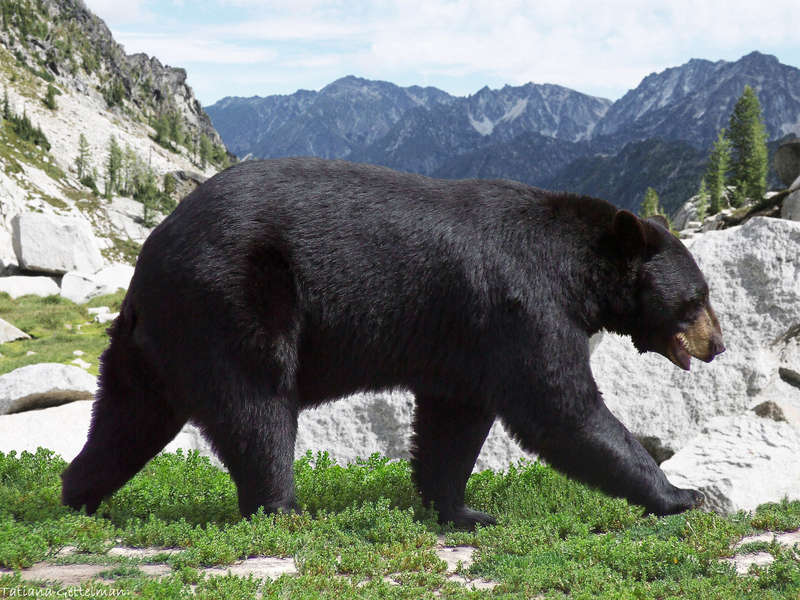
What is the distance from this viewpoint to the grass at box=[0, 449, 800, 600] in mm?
4543

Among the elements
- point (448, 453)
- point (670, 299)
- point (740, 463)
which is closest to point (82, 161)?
point (448, 453)

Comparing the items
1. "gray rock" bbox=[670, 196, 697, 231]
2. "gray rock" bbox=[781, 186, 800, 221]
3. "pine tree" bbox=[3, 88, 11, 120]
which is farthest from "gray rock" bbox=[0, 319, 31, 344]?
"pine tree" bbox=[3, 88, 11, 120]

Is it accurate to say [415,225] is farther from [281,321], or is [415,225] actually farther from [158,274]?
[158,274]

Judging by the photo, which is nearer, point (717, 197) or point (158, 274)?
point (158, 274)

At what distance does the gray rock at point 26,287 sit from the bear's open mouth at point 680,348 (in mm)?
33107

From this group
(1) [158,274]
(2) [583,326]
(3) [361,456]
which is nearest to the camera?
(1) [158,274]

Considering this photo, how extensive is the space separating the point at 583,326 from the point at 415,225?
5.22ft

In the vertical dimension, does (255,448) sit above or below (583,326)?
below

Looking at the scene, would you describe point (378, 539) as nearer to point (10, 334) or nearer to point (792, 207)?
point (792, 207)

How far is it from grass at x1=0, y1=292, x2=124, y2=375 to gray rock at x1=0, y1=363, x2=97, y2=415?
7389mm

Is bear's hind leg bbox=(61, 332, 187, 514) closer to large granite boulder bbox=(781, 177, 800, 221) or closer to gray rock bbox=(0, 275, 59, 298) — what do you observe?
Result: large granite boulder bbox=(781, 177, 800, 221)

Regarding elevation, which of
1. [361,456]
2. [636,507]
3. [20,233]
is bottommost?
[20,233]

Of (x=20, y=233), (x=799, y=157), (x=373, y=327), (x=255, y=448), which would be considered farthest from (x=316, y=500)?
(x=799, y=157)

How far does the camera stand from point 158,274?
18.1 ft
